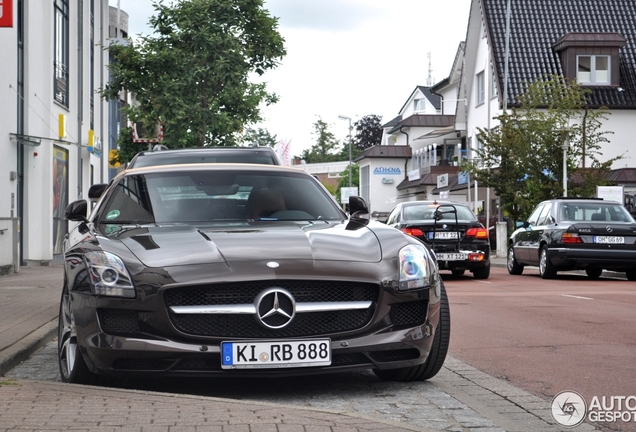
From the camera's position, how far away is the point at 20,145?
1045 inches

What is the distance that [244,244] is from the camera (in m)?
6.26

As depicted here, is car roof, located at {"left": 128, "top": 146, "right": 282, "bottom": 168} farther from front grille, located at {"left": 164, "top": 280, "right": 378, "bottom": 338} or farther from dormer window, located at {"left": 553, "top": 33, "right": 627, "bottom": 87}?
dormer window, located at {"left": 553, "top": 33, "right": 627, "bottom": 87}

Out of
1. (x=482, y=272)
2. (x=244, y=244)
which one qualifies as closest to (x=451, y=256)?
(x=482, y=272)

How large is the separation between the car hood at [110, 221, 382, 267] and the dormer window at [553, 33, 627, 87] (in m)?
41.3

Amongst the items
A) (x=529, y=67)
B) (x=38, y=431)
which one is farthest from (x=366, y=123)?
(x=38, y=431)

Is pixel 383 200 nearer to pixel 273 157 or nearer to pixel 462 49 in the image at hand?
pixel 462 49

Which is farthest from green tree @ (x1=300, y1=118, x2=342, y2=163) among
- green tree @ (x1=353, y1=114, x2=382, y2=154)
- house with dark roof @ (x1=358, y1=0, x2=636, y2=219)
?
house with dark roof @ (x1=358, y1=0, x2=636, y2=219)

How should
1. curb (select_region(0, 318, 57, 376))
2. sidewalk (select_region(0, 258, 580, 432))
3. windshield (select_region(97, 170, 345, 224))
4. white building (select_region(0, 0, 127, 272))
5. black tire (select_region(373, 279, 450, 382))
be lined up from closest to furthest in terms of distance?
sidewalk (select_region(0, 258, 580, 432)) → black tire (select_region(373, 279, 450, 382)) → windshield (select_region(97, 170, 345, 224)) → curb (select_region(0, 318, 57, 376)) → white building (select_region(0, 0, 127, 272))

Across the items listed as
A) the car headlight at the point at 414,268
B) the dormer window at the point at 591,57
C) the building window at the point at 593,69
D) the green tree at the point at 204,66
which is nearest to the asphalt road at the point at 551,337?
the car headlight at the point at 414,268

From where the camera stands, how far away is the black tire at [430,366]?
6641 millimetres

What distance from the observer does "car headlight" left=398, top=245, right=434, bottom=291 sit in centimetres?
625

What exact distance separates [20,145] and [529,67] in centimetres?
2724

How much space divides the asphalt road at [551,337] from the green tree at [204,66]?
44.2 ft

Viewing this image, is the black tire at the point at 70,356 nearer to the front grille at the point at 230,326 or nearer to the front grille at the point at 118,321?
the front grille at the point at 118,321
